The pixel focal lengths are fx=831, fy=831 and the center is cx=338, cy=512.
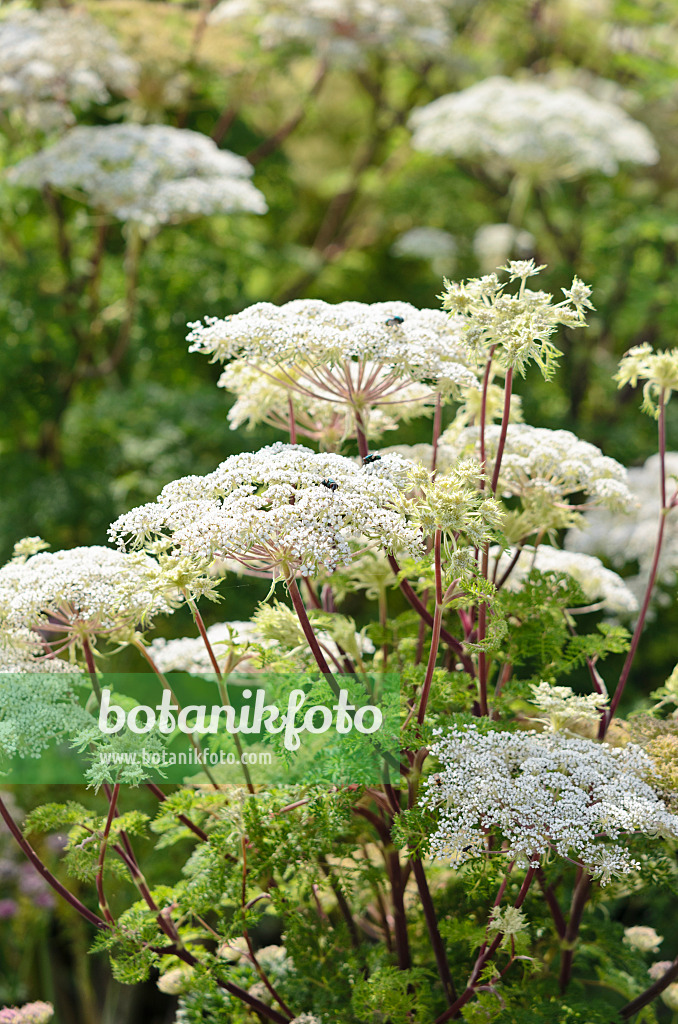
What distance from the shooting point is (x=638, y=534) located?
3012 millimetres

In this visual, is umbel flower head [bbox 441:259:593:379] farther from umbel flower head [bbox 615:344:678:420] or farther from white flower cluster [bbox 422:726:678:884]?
white flower cluster [bbox 422:726:678:884]

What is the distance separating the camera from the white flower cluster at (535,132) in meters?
3.85

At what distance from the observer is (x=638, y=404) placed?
15.2 feet

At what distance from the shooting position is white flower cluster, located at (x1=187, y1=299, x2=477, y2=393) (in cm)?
146

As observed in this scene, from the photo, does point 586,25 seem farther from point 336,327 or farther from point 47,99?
point 336,327

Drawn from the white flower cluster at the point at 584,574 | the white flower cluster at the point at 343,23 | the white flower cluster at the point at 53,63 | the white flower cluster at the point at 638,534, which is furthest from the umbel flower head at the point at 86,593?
the white flower cluster at the point at 343,23

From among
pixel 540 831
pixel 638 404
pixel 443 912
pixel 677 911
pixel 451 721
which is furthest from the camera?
pixel 638 404

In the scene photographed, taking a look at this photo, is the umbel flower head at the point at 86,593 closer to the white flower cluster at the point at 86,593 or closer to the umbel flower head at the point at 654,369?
the white flower cluster at the point at 86,593

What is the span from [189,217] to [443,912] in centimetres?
343

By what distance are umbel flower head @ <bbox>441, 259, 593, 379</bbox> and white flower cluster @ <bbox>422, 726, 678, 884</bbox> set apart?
61cm

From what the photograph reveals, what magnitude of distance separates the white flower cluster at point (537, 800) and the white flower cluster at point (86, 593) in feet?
1.74

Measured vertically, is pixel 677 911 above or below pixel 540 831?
below

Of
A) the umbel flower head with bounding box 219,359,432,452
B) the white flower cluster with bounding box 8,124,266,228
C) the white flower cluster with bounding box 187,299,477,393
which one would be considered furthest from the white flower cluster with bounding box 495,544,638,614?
the white flower cluster with bounding box 8,124,266,228

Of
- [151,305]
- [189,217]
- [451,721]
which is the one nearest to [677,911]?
[451,721]
